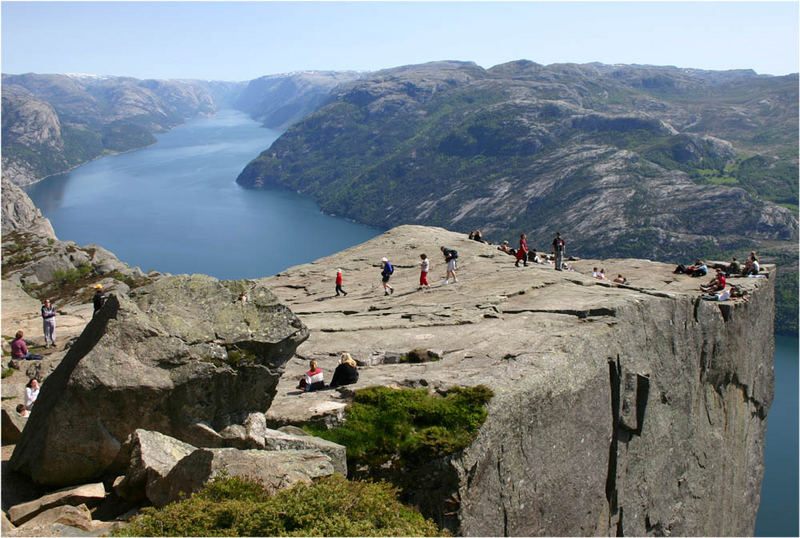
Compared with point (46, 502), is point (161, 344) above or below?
above

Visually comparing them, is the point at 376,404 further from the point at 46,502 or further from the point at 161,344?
the point at 46,502

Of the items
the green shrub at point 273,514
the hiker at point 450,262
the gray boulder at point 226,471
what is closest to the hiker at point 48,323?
the gray boulder at point 226,471

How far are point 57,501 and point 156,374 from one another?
10.5 feet

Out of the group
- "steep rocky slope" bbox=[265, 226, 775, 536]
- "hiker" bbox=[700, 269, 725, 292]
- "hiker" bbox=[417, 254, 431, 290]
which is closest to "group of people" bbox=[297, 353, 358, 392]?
"steep rocky slope" bbox=[265, 226, 775, 536]

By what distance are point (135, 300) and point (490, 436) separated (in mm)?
10197

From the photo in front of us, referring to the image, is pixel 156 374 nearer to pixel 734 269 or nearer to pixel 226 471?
pixel 226 471

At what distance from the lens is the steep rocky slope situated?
16.3 m

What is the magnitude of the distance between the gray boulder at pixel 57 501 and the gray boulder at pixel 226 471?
186cm

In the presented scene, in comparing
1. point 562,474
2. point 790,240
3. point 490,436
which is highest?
point 490,436

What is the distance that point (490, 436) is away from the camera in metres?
15.6

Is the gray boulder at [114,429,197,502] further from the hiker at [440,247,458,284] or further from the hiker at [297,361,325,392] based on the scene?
the hiker at [440,247,458,284]

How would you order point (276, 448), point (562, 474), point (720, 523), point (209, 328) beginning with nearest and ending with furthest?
1. point (276, 448)
2. point (209, 328)
3. point (562, 474)
4. point (720, 523)

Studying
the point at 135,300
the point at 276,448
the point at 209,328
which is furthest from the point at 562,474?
the point at 135,300

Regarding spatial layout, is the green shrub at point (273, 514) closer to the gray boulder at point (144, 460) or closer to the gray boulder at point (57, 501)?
the gray boulder at point (144, 460)
